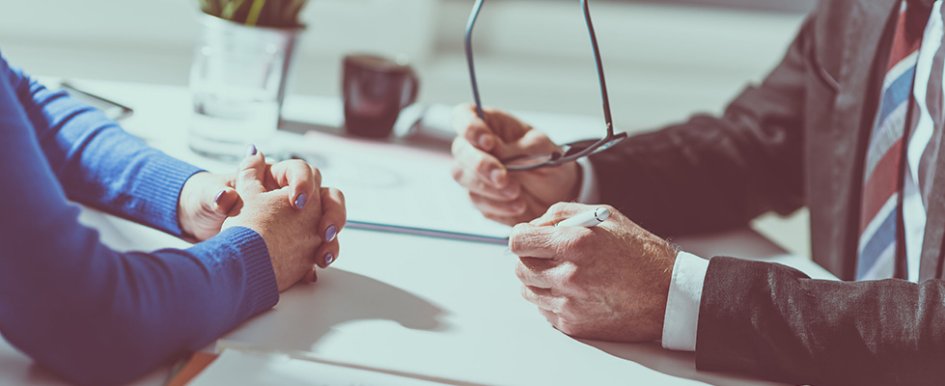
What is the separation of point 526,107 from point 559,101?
8 centimetres

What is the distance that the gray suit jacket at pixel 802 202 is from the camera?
0.83 meters

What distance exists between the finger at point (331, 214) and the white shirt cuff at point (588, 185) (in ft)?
1.24

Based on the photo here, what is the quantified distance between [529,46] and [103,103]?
133cm

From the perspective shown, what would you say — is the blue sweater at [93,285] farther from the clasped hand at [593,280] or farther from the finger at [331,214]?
the clasped hand at [593,280]

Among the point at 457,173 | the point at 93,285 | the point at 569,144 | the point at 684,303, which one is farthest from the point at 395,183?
the point at 93,285

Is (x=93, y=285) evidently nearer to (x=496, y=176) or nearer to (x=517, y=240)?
(x=517, y=240)

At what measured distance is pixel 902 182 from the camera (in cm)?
122

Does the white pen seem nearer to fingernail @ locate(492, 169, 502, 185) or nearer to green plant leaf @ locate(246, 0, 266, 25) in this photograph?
fingernail @ locate(492, 169, 502, 185)

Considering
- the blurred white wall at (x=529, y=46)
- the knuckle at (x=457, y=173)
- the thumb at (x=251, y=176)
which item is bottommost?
the blurred white wall at (x=529, y=46)

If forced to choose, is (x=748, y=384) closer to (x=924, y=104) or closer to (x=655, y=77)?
(x=924, y=104)

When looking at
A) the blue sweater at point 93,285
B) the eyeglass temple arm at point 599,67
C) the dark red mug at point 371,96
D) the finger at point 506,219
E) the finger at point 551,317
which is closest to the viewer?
the blue sweater at point 93,285

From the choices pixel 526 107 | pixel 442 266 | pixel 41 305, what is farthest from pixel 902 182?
pixel 526 107

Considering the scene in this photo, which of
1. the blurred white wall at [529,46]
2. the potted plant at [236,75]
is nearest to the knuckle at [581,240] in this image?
the potted plant at [236,75]

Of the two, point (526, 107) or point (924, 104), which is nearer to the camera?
point (924, 104)
